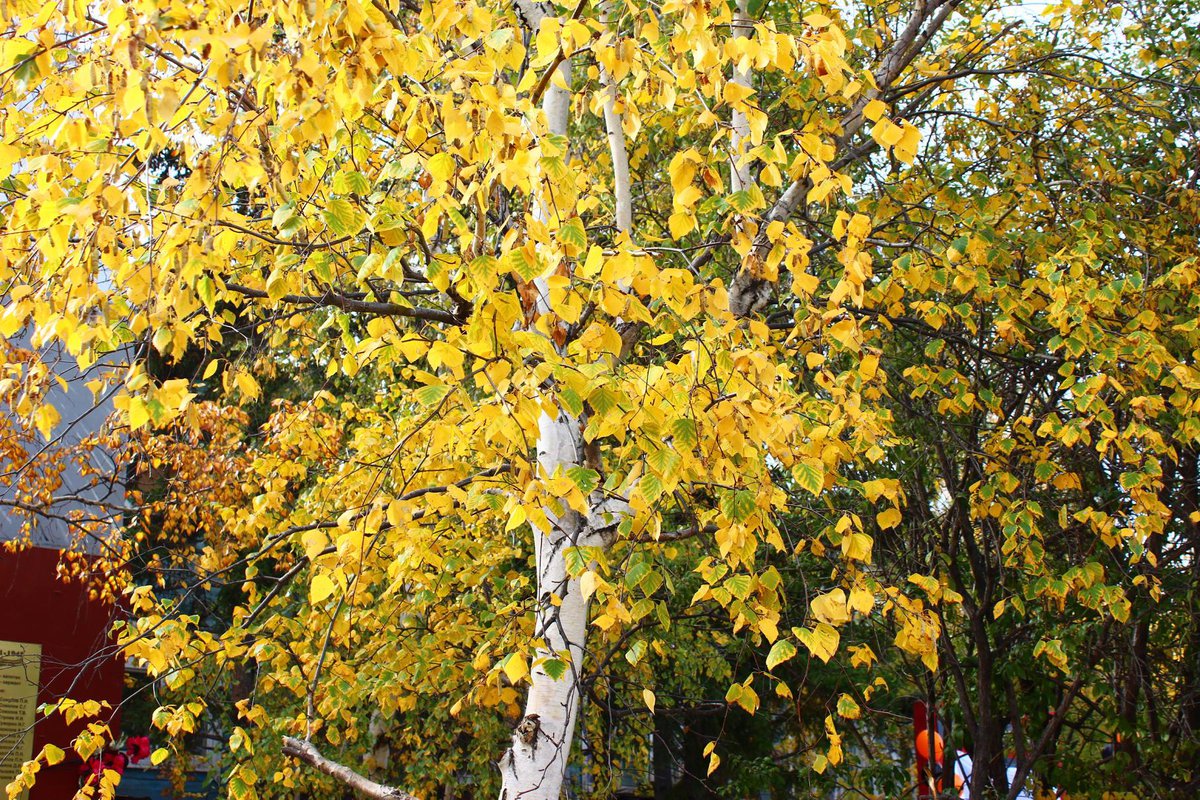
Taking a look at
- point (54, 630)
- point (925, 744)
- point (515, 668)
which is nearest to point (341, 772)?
point (515, 668)

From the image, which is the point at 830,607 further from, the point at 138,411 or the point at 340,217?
the point at 138,411

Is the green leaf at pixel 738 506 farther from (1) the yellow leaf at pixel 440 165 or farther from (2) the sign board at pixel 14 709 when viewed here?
(2) the sign board at pixel 14 709

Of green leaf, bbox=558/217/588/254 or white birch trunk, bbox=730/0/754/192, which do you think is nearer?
green leaf, bbox=558/217/588/254

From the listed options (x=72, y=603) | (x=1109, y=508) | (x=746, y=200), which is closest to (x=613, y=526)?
(x=746, y=200)

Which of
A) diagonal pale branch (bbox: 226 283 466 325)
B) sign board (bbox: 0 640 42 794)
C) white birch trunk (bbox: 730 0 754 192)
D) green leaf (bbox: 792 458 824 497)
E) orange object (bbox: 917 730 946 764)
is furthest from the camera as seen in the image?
orange object (bbox: 917 730 946 764)

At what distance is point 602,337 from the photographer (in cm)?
324

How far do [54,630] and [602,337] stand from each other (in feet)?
23.9

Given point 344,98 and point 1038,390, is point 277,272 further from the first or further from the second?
point 1038,390

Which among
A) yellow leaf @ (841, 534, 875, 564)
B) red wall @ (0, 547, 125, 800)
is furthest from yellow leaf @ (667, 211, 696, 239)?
red wall @ (0, 547, 125, 800)

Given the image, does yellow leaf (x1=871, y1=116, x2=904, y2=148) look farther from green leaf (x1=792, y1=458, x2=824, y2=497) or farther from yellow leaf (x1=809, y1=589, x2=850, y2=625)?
Result: yellow leaf (x1=809, y1=589, x2=850, y2=625)

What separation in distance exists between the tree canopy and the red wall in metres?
0.58

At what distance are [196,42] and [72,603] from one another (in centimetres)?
774

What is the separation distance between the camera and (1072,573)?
193 inches

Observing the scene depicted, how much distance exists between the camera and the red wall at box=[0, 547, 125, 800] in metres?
8.25
